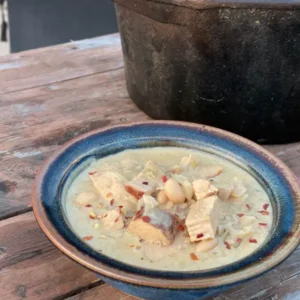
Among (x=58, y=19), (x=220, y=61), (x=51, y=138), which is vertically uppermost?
(x=220, y=61)

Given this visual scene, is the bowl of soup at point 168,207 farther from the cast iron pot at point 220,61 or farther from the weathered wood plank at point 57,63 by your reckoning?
the weathered wood plank at point 57,63

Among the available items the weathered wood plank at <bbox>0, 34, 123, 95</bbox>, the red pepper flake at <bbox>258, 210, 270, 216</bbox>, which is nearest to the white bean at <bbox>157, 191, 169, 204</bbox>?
the red pepper flake at <bbox>258, 210, 270, 216</bbox>

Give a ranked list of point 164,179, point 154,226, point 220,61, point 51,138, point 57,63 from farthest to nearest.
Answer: point 57,63 < point 51,138 < point 220,61 < point 164,179 < point 154,226

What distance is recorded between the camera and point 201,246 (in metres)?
0.65

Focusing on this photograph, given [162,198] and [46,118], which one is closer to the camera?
[162,198]

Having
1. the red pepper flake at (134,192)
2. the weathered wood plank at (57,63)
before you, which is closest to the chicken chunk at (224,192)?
the red pepper flake at (134,192)

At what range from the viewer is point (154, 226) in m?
0.63

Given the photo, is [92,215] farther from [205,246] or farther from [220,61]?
[220,61]

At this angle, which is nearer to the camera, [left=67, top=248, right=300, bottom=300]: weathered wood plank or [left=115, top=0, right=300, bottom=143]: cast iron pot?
[left=67, top=248, right=300, bottom=300]: weathered wood plank

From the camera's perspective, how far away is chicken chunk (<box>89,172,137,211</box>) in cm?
71

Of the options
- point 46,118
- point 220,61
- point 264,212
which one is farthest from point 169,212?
point 46,118

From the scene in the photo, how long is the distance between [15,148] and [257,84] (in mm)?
464

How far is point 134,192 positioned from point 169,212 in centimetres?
6

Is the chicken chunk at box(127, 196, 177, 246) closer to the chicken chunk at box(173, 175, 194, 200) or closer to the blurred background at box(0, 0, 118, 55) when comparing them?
the chicken chunk at box(173, 175, 194, 200)
